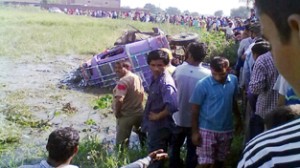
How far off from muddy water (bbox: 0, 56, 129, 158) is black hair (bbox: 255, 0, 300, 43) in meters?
6.55

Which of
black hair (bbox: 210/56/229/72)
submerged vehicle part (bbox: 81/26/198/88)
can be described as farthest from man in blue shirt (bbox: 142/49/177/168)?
submerged vehicle part (bbox: 81/26/198/88)

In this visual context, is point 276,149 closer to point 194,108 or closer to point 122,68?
point 194,108

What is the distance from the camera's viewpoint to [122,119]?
550 cm

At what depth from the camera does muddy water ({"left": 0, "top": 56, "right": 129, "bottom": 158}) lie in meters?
8.32

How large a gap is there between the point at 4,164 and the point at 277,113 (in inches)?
137

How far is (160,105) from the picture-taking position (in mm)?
4523

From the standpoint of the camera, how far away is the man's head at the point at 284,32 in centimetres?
76

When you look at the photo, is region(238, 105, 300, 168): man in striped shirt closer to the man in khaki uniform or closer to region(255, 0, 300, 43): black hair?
region(255, 0, 300, 43): black hair

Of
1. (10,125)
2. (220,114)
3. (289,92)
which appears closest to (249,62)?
(220,114)

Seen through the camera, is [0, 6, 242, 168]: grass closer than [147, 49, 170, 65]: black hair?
No

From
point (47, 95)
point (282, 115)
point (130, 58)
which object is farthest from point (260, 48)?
point (47, 95)

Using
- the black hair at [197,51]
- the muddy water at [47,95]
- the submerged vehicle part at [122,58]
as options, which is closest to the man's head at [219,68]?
the black hair at [197,51]

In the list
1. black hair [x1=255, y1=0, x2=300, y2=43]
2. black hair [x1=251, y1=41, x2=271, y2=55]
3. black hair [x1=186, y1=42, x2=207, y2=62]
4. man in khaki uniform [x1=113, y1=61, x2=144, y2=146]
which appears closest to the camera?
black hair [x1=255, y1=0, x2=300, y2=43]

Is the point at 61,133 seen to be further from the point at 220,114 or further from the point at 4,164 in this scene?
the point at 4,164
